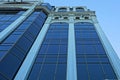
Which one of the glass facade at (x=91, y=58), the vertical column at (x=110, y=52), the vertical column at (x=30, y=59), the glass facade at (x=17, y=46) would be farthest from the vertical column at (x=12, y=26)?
the vertical column at (x=110, y=52)

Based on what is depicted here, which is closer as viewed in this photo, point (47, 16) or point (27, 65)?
point (27, 65)

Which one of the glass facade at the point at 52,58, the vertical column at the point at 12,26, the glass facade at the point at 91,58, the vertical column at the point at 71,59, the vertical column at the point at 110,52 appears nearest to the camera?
the vertical column at the point at 71,59

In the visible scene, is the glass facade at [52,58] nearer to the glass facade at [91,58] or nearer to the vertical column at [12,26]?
the glass facade at [91,58]

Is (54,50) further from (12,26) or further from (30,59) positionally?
(12,26)

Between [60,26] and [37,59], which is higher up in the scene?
[60,26]

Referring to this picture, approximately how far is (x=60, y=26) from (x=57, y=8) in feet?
52.0

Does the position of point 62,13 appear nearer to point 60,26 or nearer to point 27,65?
point 60,26

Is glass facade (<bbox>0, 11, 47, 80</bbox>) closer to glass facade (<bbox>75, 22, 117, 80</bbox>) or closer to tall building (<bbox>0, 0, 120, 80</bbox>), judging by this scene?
tall building (<bbox>0, 0, 120, 80</bbox>)

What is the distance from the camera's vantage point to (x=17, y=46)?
95.3ft

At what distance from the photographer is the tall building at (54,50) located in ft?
79.1

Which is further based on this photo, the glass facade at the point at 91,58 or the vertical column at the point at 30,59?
the glass facade at the point at 91,58

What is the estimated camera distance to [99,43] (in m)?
32.2

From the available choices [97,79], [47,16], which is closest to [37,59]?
[97,79]

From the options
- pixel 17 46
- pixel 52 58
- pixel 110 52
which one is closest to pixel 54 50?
pixel 52 58
